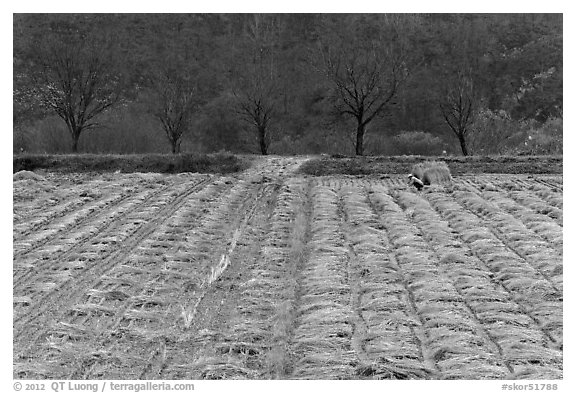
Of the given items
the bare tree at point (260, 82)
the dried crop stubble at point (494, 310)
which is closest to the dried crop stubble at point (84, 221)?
the dried crop stubble at point (494, 310)

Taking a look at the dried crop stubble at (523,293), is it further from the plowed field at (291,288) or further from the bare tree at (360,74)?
the bare tree at (360,74)

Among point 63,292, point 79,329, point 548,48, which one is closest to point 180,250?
point 63,292

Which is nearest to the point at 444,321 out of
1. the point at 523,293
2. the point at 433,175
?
the point at 523,293

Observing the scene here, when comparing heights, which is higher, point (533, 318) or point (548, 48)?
point (548, 48)

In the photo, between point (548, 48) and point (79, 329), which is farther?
point (548, 48)

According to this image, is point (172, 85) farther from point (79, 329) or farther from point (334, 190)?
point (79, 329)
